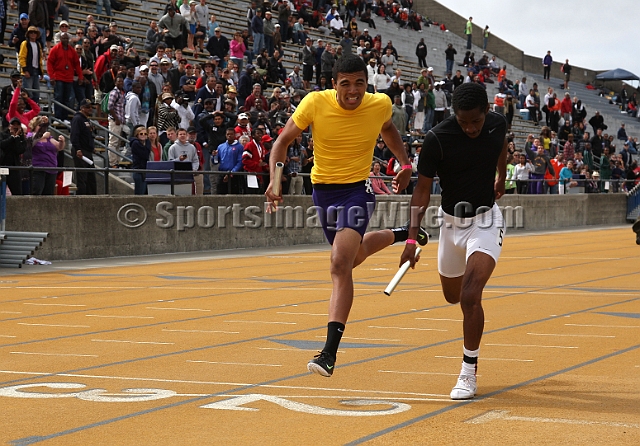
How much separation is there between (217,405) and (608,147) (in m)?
40.7

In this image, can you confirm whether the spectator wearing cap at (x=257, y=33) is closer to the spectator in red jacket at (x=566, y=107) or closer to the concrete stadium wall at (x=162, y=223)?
the concrete stadium wall at (x=162, y=223)

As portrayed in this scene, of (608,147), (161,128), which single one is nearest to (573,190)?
(608,147)

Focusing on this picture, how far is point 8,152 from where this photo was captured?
18594mm

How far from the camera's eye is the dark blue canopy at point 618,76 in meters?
62.5

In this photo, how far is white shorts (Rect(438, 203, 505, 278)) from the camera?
721 centimetres

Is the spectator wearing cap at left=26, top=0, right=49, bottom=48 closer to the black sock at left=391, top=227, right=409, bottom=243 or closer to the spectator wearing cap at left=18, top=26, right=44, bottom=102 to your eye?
the spectator wearing cap at left=18, top=26, right=44, bottom=102

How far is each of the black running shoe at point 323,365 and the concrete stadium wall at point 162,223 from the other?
12548mm

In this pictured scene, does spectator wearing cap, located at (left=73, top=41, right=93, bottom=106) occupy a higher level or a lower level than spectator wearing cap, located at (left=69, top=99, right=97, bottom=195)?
higher

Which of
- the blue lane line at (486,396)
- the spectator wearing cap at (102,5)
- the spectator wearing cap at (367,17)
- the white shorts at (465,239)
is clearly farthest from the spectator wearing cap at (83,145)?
the spectator wearing cap at (367,17)

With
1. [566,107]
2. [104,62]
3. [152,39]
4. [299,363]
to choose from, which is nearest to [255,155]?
[104,62]

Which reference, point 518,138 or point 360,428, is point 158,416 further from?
point 518,138

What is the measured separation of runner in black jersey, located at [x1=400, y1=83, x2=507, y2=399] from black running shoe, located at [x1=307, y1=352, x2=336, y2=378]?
809 mm

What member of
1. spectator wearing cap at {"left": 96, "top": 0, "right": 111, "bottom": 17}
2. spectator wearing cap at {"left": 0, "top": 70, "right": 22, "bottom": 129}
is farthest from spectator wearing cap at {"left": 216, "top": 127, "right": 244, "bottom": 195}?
spectator wearing cap at {"left": 96, "top": 0, "right": 111, "bottom": 17}

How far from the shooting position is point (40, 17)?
24.1 metres
